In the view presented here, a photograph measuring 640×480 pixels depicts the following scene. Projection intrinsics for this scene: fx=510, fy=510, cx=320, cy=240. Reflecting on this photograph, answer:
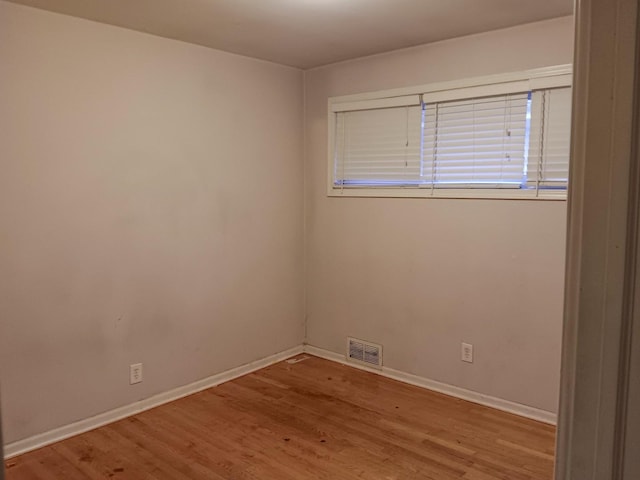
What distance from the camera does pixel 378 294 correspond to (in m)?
3.95

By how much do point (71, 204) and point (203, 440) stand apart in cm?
156

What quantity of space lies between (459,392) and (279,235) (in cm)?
183

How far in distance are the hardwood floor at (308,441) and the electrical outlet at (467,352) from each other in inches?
11.4

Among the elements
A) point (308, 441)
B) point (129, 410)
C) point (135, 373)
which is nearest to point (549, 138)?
point (308, 441)

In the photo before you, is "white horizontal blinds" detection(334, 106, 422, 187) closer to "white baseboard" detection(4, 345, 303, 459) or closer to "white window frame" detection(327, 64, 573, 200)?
"white window frame" detection(327, 64, 573, 200)

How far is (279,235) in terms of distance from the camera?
4.21 metres

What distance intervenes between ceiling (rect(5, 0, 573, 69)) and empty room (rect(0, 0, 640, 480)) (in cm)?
2

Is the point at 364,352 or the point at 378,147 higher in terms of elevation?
the point at 378,147

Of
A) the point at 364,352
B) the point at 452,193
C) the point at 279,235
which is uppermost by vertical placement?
the point at 452,193

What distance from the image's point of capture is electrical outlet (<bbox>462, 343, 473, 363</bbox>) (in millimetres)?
3496

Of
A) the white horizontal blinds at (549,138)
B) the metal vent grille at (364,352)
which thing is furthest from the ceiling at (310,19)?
the metal vent grille at (364,352)

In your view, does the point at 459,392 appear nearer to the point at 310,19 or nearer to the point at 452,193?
the point at 452,193

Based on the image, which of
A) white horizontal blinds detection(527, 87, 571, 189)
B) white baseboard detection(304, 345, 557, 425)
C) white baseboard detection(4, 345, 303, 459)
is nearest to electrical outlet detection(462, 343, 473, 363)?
white baseboard detection(304, 345, 557, 425)

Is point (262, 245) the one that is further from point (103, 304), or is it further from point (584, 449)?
point (584, 449)
